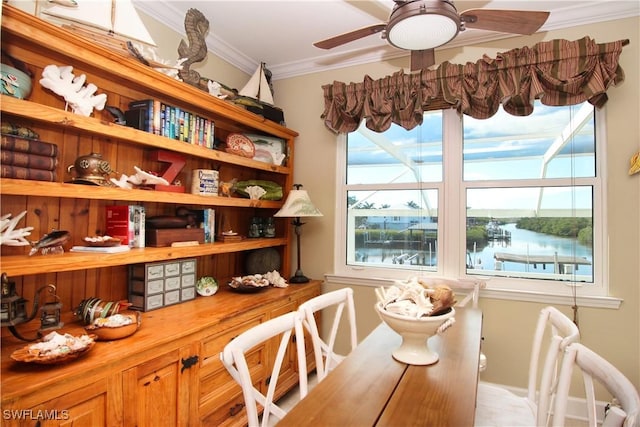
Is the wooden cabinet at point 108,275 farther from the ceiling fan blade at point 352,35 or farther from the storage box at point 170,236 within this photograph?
the ceiling fan blade at point 352,35

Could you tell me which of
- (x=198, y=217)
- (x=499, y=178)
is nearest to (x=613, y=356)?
(x=499, y=178)

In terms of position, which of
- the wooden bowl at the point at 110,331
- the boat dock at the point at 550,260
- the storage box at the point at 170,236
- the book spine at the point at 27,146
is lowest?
the wooden bowl at the point at 110,331

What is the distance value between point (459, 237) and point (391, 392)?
1776 millimetres

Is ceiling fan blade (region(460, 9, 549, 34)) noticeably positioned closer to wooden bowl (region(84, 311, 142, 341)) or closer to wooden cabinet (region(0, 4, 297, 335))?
wooden cabinet (region(0, 4, 297, 335))

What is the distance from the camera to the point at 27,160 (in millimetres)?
1433

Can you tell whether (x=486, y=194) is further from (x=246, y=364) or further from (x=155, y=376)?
(x=155, y=376)

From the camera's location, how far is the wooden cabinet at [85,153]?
142 centimetres

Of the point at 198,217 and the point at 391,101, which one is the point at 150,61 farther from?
the point at 391,101

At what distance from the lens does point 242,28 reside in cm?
261

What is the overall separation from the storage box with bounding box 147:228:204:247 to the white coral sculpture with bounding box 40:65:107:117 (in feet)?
2.28

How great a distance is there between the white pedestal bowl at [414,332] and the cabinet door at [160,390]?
991mm

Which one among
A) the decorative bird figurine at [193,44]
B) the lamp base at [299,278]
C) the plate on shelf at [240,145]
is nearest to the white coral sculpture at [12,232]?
the decorative bird figurine at [193,44]

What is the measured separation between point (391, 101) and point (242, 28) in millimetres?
1229

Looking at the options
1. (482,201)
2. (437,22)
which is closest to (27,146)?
(437,22)
